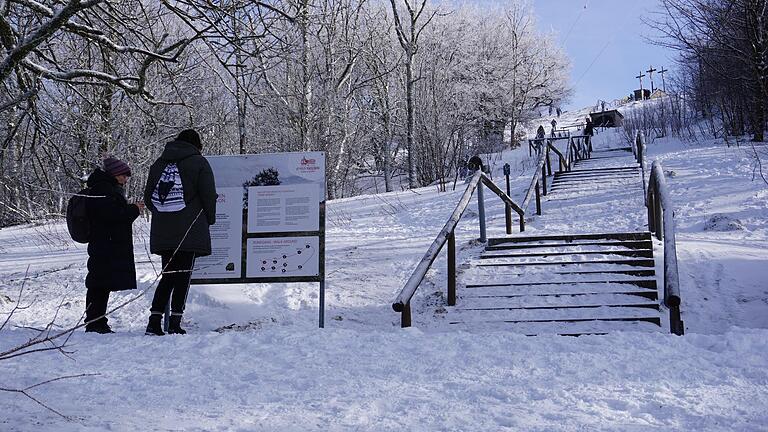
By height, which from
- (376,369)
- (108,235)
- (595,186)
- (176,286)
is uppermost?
(595,186)

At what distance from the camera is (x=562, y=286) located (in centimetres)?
711

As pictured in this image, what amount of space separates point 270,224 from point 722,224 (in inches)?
315

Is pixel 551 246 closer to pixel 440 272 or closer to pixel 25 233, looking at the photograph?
pixel 440 272

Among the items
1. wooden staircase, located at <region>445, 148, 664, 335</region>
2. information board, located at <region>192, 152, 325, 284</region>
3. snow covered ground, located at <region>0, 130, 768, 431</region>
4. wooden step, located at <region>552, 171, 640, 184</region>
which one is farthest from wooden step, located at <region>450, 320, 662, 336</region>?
wooden step, located at <region>552, 171, 640, 184</region>

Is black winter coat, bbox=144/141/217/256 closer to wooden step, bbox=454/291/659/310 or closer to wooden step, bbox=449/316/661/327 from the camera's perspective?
wooden step, bbox=449/316/661/327

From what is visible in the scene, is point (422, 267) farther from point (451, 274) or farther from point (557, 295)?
point (557, 295)

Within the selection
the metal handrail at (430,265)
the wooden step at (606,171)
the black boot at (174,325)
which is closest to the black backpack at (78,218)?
the black boot at (174,325)

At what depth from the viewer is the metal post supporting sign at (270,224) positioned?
5.87m

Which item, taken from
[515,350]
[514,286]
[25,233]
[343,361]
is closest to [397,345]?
[343,361]

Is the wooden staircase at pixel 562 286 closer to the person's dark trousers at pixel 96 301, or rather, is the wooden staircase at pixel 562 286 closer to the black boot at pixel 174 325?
the black boot at pixel 174 325

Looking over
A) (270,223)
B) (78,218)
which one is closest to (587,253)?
(270,223)

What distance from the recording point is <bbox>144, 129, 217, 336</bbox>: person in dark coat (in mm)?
5230

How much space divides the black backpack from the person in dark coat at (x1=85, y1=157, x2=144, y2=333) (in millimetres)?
35

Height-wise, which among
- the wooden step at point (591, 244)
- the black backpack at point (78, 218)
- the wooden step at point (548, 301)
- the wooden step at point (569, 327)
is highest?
the black backpack at point (78, 218)
